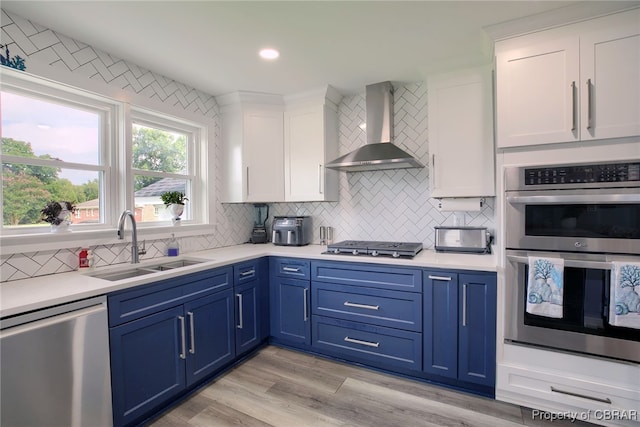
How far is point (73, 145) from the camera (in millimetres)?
2150

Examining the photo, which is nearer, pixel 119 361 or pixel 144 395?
pixel 119 361

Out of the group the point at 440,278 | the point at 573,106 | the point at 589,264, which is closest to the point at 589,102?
the point at 573,106

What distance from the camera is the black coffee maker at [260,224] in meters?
3.44

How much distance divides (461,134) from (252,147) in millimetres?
1920

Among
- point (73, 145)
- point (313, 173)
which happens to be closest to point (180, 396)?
point (73, 145)

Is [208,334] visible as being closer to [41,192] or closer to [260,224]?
[41,192]

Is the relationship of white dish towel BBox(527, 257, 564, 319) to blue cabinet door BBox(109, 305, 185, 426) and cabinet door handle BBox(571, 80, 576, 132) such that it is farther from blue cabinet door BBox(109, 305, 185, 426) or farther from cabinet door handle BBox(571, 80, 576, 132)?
blue cabinet door BBox(109, 305, 185, 426)

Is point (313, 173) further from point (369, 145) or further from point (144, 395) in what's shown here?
point (144, 395)

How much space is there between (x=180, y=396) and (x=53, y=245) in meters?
1.27

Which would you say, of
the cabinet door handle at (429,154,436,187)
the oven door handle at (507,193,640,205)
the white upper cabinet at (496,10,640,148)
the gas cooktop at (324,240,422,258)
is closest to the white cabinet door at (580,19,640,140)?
the white upper cabinet at (496,10,640,148)

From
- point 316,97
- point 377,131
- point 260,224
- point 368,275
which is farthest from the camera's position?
point 260,224

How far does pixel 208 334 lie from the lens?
88.4 inches

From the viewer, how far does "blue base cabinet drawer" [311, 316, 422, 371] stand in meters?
2.27

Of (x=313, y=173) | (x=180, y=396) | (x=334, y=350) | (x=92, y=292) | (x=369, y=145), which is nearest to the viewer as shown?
(x=92, y=292)
